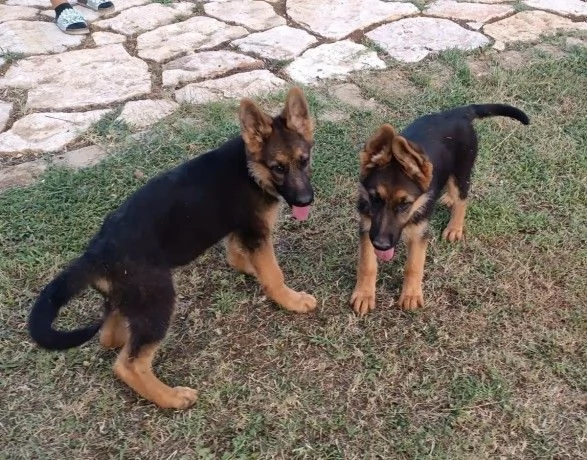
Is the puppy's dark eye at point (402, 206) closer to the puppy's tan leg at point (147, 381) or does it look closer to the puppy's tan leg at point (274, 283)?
the puppy's tan leg at point (274, 283)

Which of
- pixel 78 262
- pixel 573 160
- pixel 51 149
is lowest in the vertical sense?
pixel 51 149

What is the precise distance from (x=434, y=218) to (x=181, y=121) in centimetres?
209

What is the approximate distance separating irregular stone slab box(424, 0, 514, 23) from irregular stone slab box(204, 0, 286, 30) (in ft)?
5.10

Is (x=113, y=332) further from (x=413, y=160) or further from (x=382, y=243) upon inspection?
(x=413, y=160)

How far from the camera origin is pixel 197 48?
233 inches

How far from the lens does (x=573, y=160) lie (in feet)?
14.9

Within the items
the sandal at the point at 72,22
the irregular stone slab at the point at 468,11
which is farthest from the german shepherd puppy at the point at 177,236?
the irregular stone slab at the point at 468,11

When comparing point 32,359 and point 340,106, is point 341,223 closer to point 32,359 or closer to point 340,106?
point 340,106

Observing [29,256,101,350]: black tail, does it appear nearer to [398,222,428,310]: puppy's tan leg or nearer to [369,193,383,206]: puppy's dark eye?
[369,193,383,206]: puppy's dark eye

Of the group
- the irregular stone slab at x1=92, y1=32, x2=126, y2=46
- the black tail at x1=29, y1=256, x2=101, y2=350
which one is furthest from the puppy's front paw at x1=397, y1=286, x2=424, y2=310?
the irregular stone slab at x1=92, y1=32, x2=126, y2=46

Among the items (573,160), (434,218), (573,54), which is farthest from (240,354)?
(573,54)

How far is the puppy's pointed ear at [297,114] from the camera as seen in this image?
10.5 feet

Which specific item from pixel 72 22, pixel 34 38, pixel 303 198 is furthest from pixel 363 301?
pixel 34 38

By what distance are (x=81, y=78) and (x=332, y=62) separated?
85.8 inches
